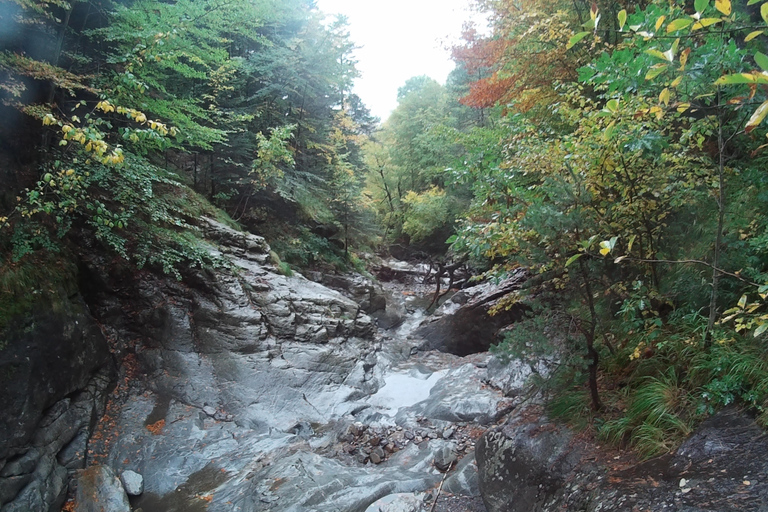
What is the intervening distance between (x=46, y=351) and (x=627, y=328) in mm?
7103

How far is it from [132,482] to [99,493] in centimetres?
42

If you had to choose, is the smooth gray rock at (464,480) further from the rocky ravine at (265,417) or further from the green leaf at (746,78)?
the green leaf at (746,78)

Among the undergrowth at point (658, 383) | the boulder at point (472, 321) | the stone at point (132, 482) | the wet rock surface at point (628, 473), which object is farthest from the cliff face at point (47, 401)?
the boulder at point (472, 321)

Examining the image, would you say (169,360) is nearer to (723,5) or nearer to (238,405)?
(238,405)

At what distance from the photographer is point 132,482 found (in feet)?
16.8

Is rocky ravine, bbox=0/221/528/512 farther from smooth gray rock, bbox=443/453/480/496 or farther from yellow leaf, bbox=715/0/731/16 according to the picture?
yellow leaf, bbox=715/0/731/16

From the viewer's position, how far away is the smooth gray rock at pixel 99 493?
4609mm

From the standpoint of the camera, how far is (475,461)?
16.6ft

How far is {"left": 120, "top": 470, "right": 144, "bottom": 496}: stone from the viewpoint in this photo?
5035 mm

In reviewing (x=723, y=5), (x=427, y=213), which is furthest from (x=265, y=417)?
(x=427, y=213)

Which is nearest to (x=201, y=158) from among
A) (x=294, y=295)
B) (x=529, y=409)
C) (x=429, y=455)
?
(x=294, y=295)

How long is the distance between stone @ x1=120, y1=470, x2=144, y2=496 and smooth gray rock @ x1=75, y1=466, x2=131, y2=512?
122 mm

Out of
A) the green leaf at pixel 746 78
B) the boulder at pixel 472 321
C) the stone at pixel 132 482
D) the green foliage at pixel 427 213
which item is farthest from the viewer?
the green foliage at pixel 427 213

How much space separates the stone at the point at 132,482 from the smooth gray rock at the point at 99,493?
0.12 m
